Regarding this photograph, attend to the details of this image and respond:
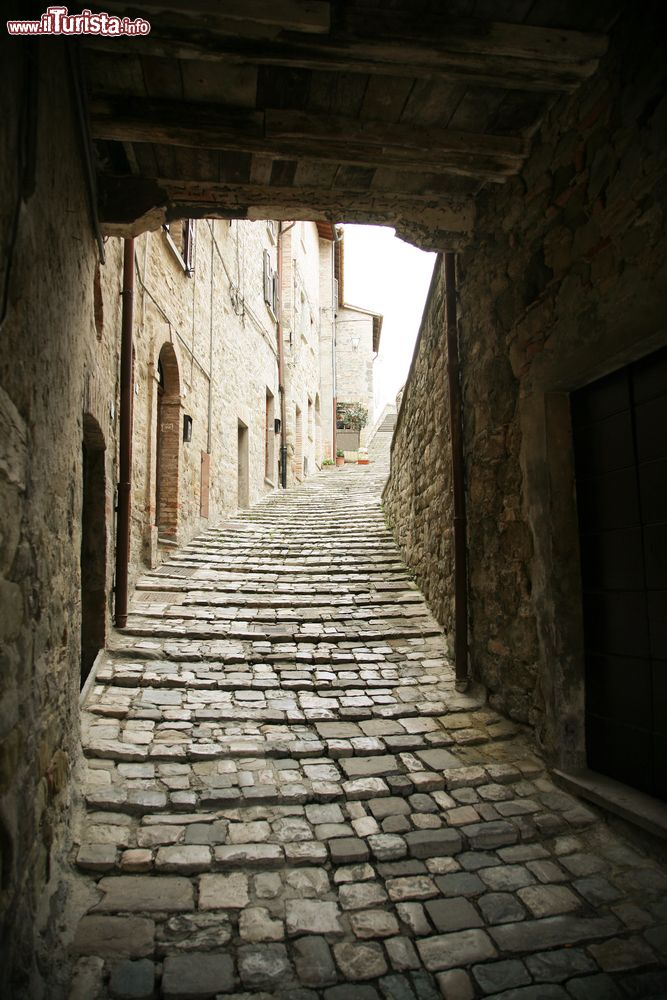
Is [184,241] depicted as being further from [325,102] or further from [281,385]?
[281,385]

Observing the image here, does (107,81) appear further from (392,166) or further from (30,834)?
(30,834)

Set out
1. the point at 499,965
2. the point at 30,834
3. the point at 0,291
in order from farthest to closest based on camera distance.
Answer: the point at 499,965 < the point at 30,834 < the point at 0,291

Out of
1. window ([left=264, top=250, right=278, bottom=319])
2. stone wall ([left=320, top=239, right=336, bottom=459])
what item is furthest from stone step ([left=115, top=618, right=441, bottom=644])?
stone wall ([left=320, top=239, right=336, bottom=459])

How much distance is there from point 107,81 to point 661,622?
3.65 m

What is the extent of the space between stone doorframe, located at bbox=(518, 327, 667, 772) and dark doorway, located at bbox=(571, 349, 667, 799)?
0.06m

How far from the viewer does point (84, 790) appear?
9.95 feet

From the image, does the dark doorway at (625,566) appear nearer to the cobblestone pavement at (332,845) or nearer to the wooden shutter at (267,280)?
the cobblestone pavement at (332,845)

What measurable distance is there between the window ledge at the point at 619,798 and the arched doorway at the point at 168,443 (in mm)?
5977

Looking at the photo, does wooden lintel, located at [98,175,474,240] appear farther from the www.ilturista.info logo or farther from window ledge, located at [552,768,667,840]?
window ledge, located at [552,768,667,840]

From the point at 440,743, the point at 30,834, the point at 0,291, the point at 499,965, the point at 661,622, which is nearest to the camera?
the point at 0,291

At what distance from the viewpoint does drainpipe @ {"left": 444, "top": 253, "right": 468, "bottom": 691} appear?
4.44 meters

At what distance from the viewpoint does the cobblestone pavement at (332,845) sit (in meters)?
2.11

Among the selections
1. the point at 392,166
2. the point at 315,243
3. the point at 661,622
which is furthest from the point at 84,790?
the point at 315,243

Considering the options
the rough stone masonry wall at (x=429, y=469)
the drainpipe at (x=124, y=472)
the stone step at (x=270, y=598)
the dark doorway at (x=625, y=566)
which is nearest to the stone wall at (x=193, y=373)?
the drainpipe at (x=124, y=472)
